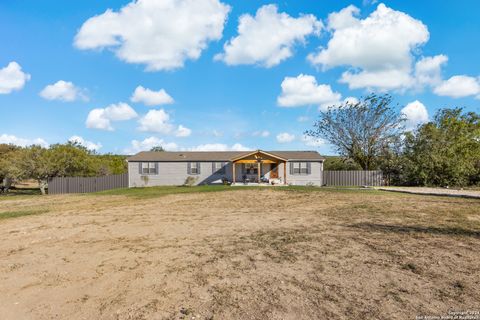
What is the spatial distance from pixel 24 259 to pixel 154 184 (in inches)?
952

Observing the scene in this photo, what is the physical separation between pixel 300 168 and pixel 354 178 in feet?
17.0

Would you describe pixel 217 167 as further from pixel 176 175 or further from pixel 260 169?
pixel 260 169

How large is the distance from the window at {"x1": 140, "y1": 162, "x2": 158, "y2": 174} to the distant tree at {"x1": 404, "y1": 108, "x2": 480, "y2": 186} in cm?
2353

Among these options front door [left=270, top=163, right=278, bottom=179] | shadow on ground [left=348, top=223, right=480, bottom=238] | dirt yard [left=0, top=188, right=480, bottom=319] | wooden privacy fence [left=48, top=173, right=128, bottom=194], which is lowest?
dirt yard [left=0, top=188, right=480, bottom=319]

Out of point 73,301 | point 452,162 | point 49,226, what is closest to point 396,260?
point 73,301

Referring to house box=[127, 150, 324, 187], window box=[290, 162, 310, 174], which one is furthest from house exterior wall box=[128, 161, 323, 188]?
window box=[290, 162, 310, 174]

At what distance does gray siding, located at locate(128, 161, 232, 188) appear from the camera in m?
29.8

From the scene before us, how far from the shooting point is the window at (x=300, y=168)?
29.3 metres

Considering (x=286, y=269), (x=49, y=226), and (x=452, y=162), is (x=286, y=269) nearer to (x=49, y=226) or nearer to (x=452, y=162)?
(x=49, y=226)

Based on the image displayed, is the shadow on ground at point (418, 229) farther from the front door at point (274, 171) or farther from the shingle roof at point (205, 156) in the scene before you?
the front door at point (274, 171)

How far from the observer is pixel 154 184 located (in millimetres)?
29906

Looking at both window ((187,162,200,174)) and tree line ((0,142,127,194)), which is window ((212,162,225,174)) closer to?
window ((187,162,200,174))

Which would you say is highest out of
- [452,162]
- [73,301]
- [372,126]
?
[372,126]

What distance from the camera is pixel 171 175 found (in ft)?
98.2
